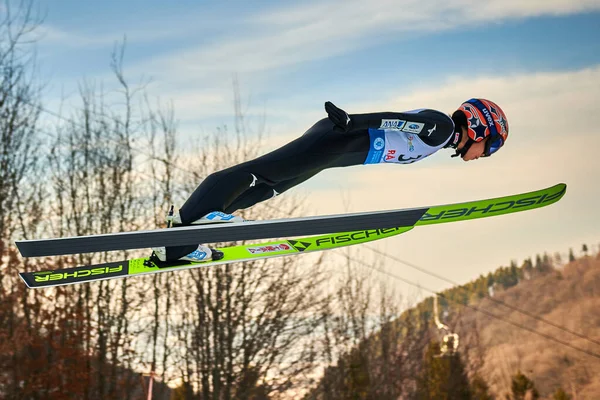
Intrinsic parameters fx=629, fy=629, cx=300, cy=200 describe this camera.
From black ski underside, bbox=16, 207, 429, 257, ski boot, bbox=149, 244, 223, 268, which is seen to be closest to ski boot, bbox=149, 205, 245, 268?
ski boot, bbox=149, 244, 223, 268

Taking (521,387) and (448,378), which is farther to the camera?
(521,387)

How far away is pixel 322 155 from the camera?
379 centimetres

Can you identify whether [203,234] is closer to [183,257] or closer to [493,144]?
[183,257]

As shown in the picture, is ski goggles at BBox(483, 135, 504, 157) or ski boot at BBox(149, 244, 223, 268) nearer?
ski boot at BBox(149, 244, 223, 268)

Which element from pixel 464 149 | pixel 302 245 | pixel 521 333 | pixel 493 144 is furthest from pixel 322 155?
pixel 521 333

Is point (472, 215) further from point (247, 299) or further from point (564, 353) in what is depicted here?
point (564, 353)

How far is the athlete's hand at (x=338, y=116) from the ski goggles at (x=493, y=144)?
1.25 meters

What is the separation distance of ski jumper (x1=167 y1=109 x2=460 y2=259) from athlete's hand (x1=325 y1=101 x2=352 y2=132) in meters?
0.07

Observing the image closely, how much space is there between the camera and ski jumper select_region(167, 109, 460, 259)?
3613 millimetres

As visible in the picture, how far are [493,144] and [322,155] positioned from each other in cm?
124

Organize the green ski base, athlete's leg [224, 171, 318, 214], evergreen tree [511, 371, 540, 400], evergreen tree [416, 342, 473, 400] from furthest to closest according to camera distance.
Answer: evergreen tree [511, 371, 540, 400]
evergreen tree [416, 342, 473, 400]
the green ski base
athlete's leg [224, 171, 318, 214]

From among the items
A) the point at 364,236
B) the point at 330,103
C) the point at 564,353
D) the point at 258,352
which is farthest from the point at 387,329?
the point at 564,353

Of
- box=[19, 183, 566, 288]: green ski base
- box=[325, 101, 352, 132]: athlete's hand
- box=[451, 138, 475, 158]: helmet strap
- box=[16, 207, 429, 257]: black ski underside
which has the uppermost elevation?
box=[451, 138, 475, 158]: helmet strap

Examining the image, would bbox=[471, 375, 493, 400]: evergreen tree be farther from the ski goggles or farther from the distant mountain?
the ski goggles
